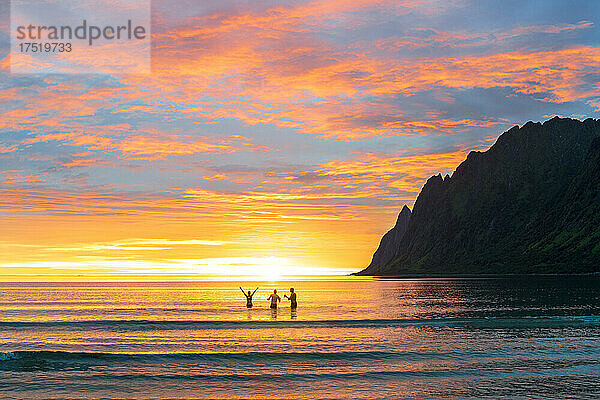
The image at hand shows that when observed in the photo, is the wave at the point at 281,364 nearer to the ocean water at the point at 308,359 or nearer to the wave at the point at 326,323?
the ocean water at the point at 308,359

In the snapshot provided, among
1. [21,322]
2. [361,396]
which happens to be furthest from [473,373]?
[21,322]

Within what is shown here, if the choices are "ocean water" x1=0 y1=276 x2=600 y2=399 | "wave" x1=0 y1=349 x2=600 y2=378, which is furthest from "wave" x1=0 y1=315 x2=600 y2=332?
"wave" x1=0 y1=349 x2=600 y2=378

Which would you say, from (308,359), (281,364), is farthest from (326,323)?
(281,364)

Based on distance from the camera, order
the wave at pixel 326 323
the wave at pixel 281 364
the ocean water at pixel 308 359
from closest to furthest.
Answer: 1. the ocean water at pixel 308 359
2. the wave at pixel 281 364
3. the wave at pixel 326 323

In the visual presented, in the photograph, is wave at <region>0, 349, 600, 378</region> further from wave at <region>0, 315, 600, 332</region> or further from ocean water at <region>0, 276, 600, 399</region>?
wave at <region>0, 315, 600, 332</region>

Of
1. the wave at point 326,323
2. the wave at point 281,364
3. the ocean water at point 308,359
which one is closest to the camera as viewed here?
the ocean water at point 308,359

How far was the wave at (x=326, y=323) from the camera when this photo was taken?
52.6 m

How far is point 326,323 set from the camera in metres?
56.2

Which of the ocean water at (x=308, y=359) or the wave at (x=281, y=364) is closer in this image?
the ocean water at (x=308, y=359)

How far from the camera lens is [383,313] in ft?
225

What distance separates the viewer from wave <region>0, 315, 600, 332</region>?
5259cm

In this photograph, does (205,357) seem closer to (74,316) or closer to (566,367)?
(566,367)

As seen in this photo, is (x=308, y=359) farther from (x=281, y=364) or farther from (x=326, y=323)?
(x=326, y=323)

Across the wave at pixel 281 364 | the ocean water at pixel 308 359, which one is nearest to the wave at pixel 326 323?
the ocean water at pixel 308 359
